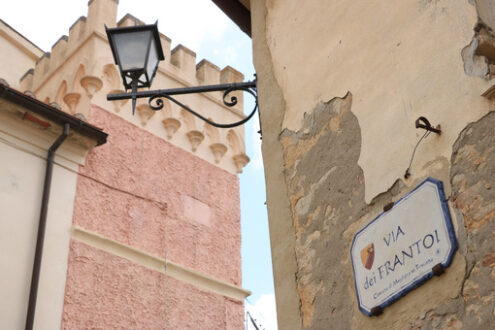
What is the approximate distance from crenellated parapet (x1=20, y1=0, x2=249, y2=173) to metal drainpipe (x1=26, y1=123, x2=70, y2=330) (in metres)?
1.07

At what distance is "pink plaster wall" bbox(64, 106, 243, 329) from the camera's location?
29.2 ft

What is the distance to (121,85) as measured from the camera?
1059 centimetres

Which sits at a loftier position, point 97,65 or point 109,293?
point 97,65

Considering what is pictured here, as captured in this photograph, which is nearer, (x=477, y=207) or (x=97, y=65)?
(x=477, y=207)

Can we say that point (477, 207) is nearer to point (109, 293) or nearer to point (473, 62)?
point (473, 62)

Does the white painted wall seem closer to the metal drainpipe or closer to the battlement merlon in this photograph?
the metal drainpipe

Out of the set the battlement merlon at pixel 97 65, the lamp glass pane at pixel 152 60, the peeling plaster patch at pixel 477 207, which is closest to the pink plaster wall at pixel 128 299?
the battlement merlon at pixel 97 65

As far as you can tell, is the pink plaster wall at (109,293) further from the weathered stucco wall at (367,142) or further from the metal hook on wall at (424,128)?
the metal hook on wall at (424,128)

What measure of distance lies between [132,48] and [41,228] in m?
4.26

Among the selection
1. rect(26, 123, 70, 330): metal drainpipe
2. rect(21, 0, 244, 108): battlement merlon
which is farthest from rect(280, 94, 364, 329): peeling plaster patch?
rect(21, 0, 244, 108): battlement merlon

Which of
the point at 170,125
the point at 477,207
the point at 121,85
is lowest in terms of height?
the point at 477,207

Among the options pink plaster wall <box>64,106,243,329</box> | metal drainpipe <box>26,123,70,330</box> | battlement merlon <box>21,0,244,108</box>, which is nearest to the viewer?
metal drainpipe <box>26,123,70,330</box>

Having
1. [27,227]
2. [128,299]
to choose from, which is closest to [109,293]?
[128,299]

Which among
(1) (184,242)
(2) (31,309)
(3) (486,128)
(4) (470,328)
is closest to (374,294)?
(4) (470,328)
